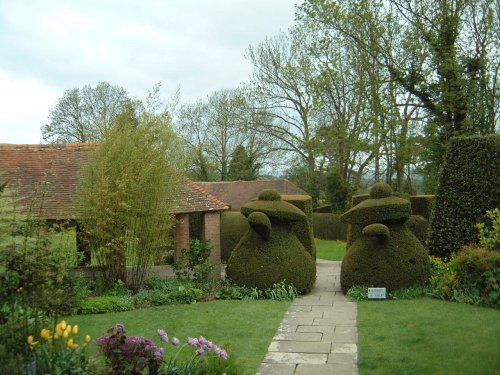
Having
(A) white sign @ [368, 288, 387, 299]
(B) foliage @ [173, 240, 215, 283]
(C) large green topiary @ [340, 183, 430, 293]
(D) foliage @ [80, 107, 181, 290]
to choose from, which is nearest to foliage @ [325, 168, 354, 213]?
(C) large green topiary @ [340, 183, 430, 293]

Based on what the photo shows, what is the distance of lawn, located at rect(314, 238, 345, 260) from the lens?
19.5 meters

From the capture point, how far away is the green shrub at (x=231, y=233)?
1906cm

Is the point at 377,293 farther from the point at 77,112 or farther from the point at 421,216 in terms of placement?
the point at 77,112

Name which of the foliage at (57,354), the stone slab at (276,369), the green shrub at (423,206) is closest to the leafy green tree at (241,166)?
the green shrub at (423,206)

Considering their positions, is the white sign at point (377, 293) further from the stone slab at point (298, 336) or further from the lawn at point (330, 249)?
the lawn at point (330, 249)

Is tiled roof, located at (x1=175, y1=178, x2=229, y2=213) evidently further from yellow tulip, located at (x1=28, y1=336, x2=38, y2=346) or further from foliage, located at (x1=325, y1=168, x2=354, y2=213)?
foliage, located at (x1=325, y1=168, x2=354, y2=213)

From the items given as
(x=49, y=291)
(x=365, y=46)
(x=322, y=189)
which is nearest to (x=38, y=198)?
(x=49, y=291)

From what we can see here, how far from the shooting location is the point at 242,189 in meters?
28.9

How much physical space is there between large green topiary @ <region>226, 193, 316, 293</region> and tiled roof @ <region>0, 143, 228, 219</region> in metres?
2.48

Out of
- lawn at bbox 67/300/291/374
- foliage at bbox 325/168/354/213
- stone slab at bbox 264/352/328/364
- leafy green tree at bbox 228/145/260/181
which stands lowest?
stone slab at bbox 264/352/328/364

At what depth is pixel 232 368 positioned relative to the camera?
5266 mm

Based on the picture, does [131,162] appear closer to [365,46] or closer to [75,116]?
[365,46]

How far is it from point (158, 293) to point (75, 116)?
19.7m

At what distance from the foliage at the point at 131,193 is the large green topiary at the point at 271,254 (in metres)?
1.85
